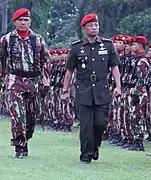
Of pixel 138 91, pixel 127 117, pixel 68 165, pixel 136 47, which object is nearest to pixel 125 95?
pixel 127 117

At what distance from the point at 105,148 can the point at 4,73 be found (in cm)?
291

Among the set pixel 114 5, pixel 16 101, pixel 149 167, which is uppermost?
pixel 114 5

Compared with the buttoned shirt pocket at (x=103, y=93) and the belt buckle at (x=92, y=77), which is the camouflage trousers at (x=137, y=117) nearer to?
the buttoned shirt pocket at (x=103, y=93)

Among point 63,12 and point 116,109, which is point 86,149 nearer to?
point 116,109

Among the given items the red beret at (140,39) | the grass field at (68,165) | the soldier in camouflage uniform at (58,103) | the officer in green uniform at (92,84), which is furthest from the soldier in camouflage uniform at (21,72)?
the soldier in camouflage uniform at (58,103)

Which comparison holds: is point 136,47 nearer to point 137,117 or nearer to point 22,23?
point 137,117

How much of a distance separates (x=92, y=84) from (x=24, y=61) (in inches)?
44.2

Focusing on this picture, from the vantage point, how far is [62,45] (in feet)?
143

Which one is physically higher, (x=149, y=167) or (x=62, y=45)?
(x=62, y=45)

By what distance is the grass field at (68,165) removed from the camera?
970 cm

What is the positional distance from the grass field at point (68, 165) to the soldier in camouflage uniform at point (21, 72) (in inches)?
17.1

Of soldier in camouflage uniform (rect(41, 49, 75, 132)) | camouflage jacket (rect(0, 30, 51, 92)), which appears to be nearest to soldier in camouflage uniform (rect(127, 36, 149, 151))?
camouflage jacket (rect(0, 30, 51, 92))

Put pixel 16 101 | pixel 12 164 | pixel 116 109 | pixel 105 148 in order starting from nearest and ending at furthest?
pixel 12 164
pixel 16 101
pixel 105 148
pixel 116 109

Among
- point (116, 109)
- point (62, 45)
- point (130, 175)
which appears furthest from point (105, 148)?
point (62, 45)
